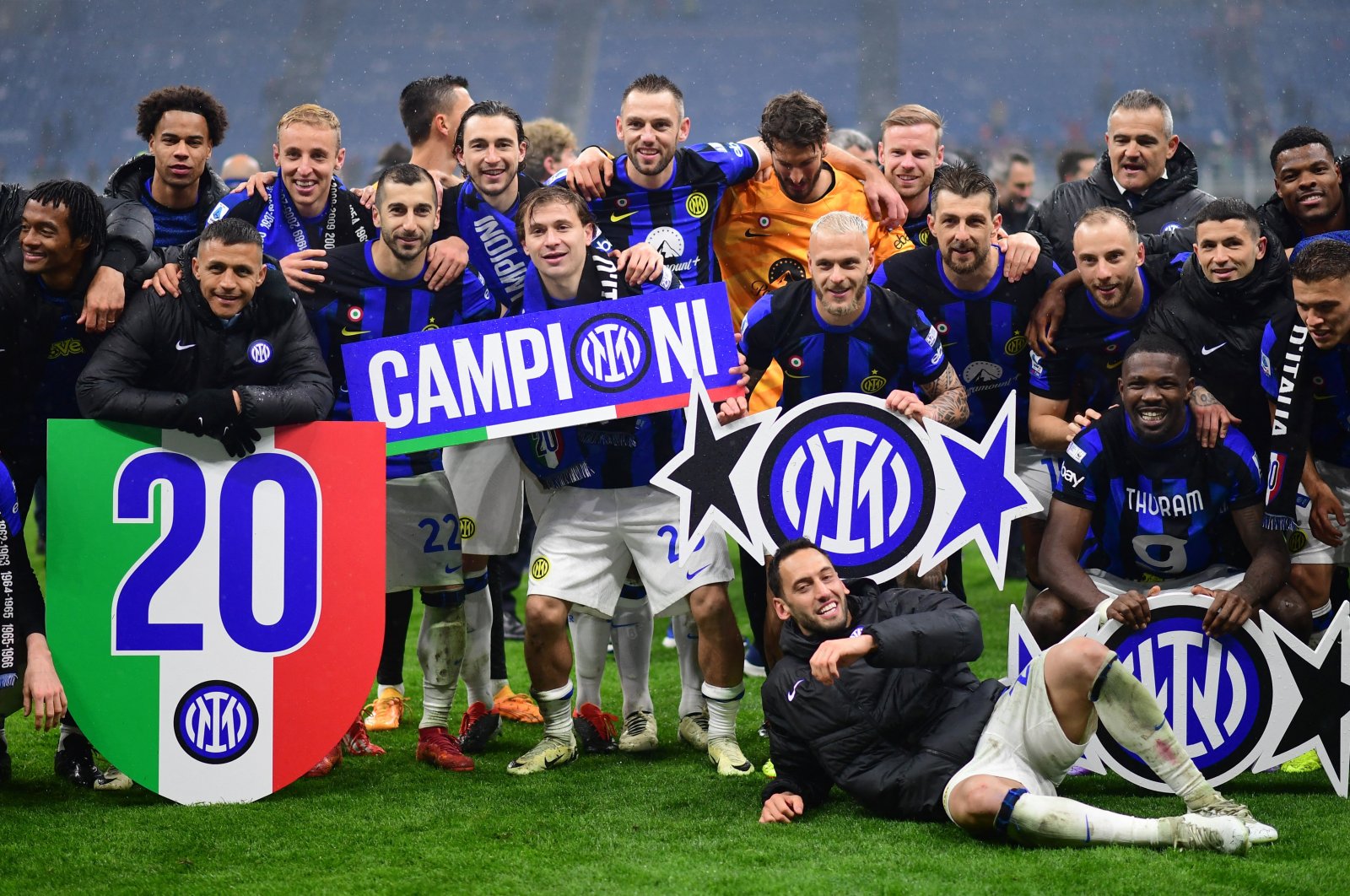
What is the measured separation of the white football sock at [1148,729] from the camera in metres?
3.34

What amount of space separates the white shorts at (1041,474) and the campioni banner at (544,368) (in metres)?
1.07

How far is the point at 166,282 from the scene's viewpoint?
3912mm

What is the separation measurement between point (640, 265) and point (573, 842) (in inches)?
65.4

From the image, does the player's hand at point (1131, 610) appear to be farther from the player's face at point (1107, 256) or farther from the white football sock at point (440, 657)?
the white football sock at point (440, 657)

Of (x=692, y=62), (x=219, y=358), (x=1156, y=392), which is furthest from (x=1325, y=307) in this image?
(x=692, y=62)

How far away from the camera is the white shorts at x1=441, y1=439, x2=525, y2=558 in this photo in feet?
14.6

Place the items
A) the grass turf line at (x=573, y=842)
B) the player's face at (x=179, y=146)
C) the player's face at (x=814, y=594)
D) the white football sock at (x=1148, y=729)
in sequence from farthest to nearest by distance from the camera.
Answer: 1. the player's face at (x=179, y=146)
2. the player's face at (x=814, y=594)
3. the white football sock at (x=1148, y=729)
4. the grass turf line at (x=573, y=842)

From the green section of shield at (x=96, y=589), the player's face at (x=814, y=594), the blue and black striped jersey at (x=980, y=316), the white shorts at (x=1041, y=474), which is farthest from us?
the white shorts at (x=1041, y=474)

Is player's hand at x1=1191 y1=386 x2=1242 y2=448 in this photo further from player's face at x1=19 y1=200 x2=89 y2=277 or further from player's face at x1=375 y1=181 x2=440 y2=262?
player's face at x1=19 y1=200 x2=89 y2=277

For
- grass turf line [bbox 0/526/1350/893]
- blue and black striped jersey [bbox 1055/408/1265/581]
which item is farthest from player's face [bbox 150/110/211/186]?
blue and black striped jersey [bbox 1055/408/1265/581]

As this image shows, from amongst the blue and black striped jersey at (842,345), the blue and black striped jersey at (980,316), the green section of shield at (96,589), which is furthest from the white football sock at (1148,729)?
the green section of shield at (96,589)

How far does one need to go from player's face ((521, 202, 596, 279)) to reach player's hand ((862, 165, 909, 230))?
1.12 m

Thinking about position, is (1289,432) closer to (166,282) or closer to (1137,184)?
(1137,184)

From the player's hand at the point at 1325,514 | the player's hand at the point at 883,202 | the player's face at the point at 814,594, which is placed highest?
the player's hand at the point at 883,202
